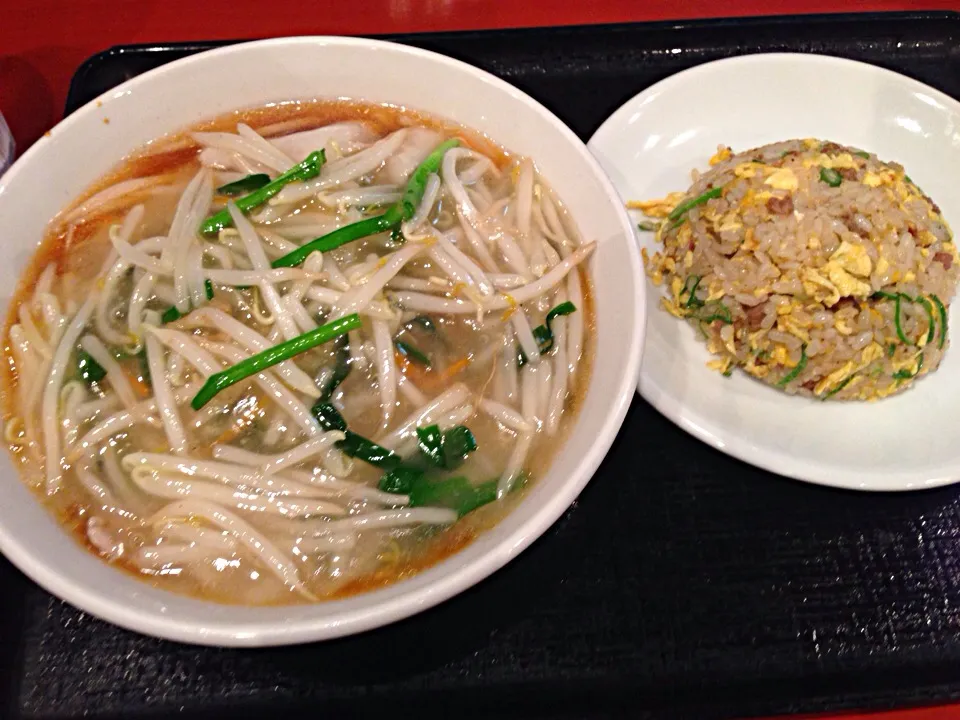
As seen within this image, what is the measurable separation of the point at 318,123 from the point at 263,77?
172mm

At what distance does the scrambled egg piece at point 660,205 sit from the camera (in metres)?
2.04

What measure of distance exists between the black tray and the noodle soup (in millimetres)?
262

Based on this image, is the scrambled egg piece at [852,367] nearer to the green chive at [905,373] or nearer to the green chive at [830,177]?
the green chive at [905,373]

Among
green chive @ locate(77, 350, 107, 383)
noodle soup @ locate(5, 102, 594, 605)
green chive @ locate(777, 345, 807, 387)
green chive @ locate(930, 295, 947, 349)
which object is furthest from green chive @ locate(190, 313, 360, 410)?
green chive @ locate(930, 295, 947, 349)

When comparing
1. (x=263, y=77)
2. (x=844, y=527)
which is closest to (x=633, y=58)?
(x=263, y=77)

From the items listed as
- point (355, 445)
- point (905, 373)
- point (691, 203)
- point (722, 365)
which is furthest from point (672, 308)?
point (355, 445)

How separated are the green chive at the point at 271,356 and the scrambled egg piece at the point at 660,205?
1.05 metres

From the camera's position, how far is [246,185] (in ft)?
5.41

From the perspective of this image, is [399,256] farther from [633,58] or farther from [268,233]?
[633,58]

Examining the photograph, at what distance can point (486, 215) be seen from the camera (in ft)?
5.45

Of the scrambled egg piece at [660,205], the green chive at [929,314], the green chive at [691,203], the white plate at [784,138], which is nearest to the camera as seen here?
the white plate at [784,138]

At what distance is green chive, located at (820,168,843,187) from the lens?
1833mm

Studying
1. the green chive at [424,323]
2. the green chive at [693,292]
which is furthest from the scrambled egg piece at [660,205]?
the green chive at [424,323]

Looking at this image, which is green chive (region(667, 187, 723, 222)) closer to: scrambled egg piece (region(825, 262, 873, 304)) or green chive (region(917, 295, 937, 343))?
scrambled egg piece (region(825, 262, 873, 304))
